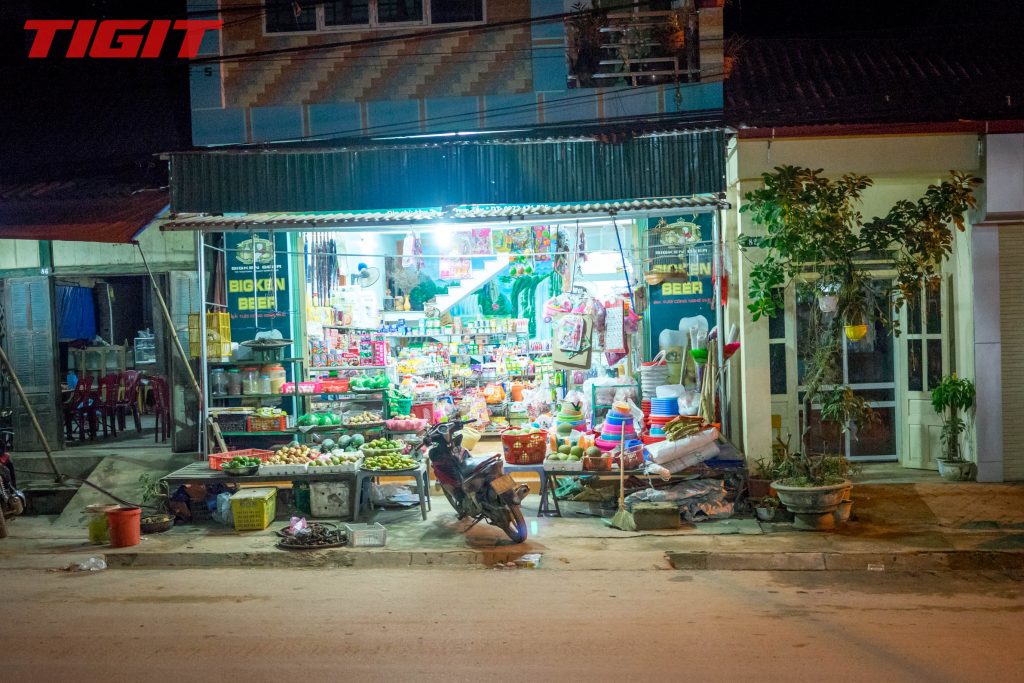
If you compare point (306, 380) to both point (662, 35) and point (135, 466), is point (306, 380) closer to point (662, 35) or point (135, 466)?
point (135, 466)

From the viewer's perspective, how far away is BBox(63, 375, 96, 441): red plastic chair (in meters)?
14.6

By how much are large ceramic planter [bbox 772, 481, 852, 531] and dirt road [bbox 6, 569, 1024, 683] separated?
3.60ft

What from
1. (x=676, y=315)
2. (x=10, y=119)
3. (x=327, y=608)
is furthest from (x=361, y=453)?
(x=10, y=119)

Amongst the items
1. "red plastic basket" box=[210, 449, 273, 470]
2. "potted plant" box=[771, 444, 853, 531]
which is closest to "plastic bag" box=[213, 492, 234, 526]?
"red plastic basket" box=[210, 449, 273, 470]

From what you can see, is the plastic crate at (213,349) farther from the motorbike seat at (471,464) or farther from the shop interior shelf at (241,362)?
the motorbike seat at (471,464)

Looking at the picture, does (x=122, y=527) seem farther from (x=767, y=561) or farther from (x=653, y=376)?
(x=653, y=376)

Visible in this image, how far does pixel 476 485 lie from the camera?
917 cm

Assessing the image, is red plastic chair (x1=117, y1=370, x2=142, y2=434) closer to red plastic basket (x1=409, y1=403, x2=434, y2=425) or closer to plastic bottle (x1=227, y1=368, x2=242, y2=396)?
plastic bottle (x1=227, y1=368, x2=242, y2=396)

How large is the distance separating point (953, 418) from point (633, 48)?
6389mm

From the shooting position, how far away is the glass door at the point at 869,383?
38.2 ft

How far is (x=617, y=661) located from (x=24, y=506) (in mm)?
8828

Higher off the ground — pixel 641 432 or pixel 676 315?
pixel 676 315

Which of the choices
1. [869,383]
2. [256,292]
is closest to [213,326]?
[256,292]

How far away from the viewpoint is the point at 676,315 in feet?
42.1
